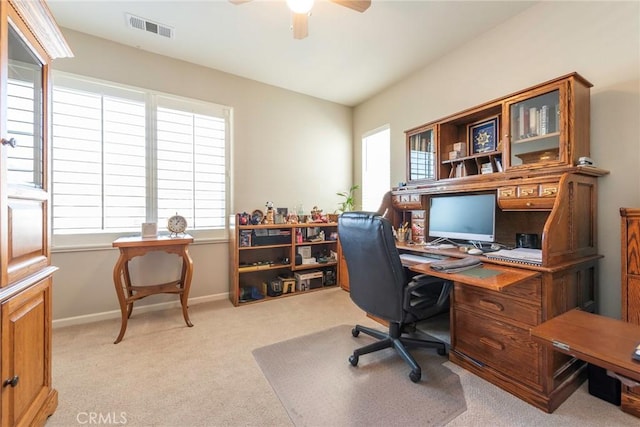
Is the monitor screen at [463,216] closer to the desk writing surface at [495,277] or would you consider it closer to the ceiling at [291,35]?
the desk writing surface at [495,277]

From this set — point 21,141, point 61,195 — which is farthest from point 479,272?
point 61,195

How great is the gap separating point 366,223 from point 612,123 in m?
1.93

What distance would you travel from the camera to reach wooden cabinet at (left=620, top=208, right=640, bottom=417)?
4.74 ft

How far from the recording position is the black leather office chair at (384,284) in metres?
1.61

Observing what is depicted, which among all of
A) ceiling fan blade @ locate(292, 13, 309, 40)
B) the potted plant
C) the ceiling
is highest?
the ceiling

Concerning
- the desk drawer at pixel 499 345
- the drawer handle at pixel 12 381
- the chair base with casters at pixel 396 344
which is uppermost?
the drawer handle at pixel 12 381

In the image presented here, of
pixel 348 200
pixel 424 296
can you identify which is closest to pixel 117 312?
pixel 424 296

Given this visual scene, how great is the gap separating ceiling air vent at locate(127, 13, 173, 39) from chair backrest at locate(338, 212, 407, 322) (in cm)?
255

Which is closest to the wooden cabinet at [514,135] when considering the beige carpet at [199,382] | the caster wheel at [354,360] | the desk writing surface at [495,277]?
the desk writing surface at [495,277]

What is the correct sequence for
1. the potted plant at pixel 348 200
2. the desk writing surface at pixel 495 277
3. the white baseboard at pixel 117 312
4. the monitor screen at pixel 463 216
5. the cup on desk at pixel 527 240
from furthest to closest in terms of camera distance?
the potted plant at pixel 348 200 < the white baseboard at pixel 117 312 < the monitor screen at pixel 463 216 < the cup on desk at pixel 527 240 < the desk writing surface at pixel 495 277

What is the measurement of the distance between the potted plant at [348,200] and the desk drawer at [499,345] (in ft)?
7.94

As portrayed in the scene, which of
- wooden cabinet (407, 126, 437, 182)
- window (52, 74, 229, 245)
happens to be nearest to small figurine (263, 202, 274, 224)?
window (52, 74, 229, 245)

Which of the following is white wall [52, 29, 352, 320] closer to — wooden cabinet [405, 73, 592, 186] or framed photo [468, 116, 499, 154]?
wooden cabinet [405, 73, 592, 186]

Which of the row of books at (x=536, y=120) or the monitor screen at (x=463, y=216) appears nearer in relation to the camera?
the row of books at (x=536, y=120)
